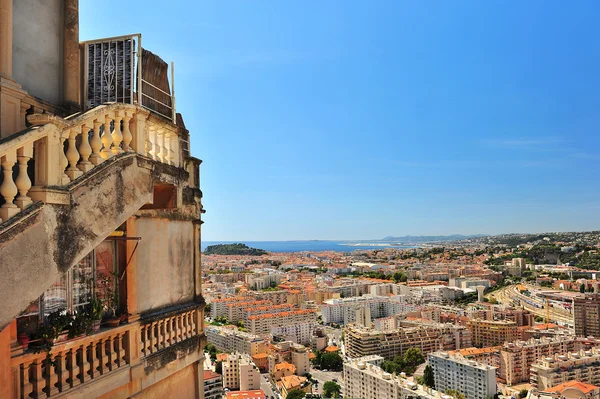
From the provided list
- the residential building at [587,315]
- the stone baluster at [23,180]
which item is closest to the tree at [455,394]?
the residential building at [587,315]

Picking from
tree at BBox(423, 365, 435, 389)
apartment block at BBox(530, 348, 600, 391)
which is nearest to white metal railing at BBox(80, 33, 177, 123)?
tree at BBox(423, 365, 435, 389)

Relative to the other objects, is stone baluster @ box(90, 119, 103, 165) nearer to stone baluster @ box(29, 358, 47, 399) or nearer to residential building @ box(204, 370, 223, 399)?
stone baluster @ box(29, 358, 47, 399)

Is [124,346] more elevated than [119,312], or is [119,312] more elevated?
[119,312]

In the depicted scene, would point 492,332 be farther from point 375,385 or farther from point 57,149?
point 57,149

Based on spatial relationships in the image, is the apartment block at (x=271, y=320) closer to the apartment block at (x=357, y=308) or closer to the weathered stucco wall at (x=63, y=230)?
the apartment block at (x=357, y=308)

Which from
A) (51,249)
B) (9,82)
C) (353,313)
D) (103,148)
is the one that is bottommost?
(353,313)

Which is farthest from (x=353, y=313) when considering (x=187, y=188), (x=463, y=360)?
(x=187, y=188)

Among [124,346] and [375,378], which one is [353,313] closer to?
[375,378]

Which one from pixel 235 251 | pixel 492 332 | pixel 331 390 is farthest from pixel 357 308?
pixel 235 251
